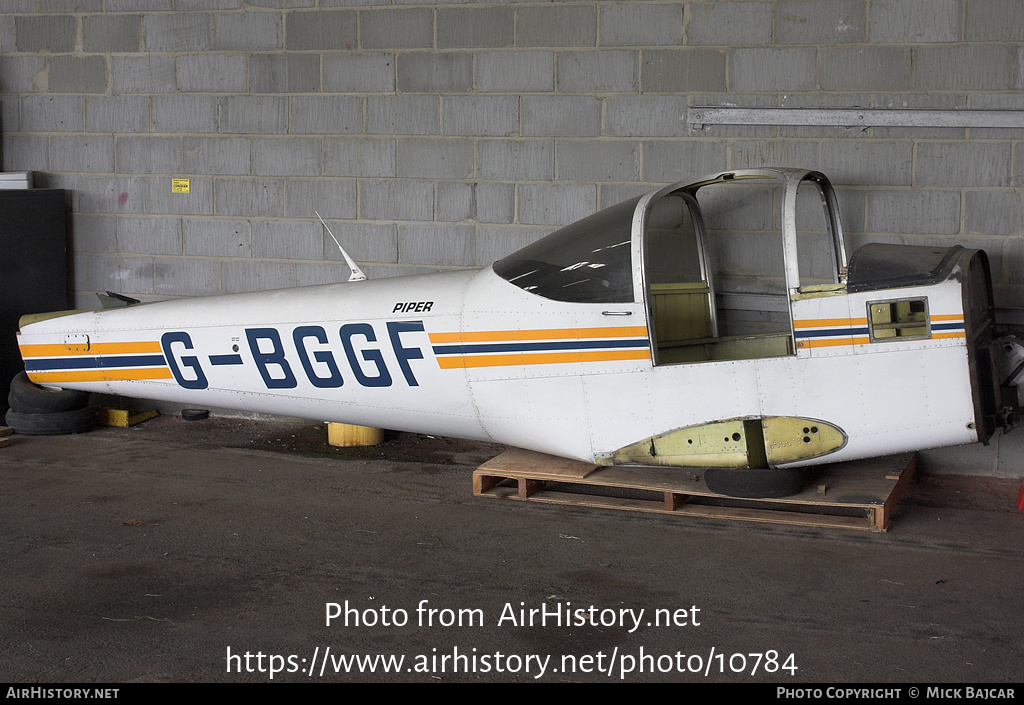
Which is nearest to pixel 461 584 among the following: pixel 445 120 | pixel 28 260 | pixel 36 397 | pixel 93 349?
pixel 93 349

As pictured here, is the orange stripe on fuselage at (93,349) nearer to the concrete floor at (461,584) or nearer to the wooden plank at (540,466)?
the concrete floor at (461,584)

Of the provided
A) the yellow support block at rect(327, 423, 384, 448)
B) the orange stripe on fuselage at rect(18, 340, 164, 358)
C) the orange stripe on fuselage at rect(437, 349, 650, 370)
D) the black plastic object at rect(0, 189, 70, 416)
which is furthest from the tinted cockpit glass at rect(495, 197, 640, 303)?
the black plastic object at rect(0, 189, 70, 416)

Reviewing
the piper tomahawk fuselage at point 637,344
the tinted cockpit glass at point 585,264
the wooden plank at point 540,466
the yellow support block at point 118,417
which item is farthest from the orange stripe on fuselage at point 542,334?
the yellow support block at point 118,417

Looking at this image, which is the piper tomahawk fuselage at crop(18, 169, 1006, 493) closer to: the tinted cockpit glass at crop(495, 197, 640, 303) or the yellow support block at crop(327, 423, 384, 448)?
the tinted cockpit glass at crop(495, 197, 640, 303)

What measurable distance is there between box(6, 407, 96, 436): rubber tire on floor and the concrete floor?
0.92 metres

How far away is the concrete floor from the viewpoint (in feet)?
11.1

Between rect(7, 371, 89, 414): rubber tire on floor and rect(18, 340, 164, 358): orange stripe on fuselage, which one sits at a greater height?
rect(18, 340, 164, 358): orange stripe on fuselage

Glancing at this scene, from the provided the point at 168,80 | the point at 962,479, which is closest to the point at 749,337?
the point at 962,479

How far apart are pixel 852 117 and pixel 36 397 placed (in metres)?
5.42

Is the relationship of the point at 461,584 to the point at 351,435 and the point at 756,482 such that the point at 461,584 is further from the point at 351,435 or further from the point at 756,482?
the point at 351,435

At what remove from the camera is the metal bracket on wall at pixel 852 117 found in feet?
17.9

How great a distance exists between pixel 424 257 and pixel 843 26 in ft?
9.76

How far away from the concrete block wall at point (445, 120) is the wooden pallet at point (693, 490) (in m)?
1.49

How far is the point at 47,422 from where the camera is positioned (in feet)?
21.6
